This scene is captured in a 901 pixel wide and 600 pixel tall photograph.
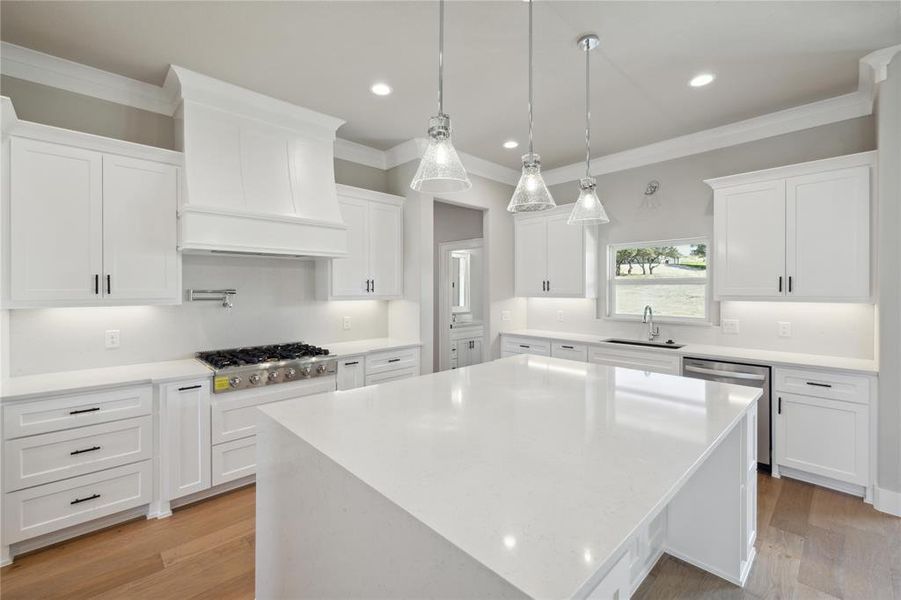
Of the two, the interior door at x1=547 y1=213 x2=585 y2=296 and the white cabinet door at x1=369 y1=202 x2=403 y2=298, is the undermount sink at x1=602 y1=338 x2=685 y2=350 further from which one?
the white cabinet door at x1=369 y1=202 x2=403 y2=298

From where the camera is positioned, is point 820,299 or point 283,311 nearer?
point 820,299

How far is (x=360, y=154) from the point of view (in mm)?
4184

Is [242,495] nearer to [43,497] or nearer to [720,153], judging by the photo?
[43,497]

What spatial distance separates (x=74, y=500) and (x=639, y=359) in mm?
4138

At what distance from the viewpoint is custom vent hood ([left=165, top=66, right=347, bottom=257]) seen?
280cm

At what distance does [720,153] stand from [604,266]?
4.79 ft

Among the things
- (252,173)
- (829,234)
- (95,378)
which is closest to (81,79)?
(252,173)

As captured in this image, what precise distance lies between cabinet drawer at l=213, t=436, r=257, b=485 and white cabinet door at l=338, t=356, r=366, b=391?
2.56 ft

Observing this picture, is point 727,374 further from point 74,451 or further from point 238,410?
point 74,451

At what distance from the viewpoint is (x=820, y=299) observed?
10.0 feet

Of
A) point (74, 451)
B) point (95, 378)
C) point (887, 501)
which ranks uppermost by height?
point (95, 378)

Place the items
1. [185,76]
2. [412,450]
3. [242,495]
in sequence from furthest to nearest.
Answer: [242,495] → [185,76] → [412,450]

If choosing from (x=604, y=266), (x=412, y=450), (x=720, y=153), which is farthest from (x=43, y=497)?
(x=720, y=153)

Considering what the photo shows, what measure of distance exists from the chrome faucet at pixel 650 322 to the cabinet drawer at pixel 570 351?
26.0 inches
